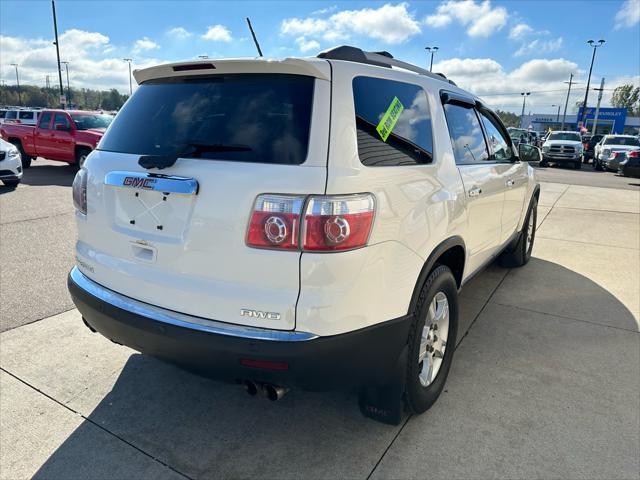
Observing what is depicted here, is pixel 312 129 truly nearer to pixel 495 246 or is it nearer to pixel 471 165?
pixel 471 165

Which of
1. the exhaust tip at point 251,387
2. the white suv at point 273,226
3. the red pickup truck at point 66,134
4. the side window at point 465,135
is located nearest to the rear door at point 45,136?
the red pickup truck at point 66,134

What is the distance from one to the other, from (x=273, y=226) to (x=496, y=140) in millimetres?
3000

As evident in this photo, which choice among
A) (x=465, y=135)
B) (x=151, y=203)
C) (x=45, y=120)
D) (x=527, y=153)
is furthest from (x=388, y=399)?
(x=45, y=120)

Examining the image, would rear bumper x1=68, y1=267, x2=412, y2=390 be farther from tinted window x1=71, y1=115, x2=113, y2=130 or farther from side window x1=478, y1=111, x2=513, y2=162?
tinted window x1=71, y1=115, x2=113, y2=130

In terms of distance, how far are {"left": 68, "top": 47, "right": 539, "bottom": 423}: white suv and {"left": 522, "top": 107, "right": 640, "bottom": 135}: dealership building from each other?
199 ft

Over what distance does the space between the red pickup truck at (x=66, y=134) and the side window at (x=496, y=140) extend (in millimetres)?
11420

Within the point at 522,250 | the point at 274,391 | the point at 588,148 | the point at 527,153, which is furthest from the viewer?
the point at 588,148

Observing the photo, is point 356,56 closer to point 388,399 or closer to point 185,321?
point 185,321


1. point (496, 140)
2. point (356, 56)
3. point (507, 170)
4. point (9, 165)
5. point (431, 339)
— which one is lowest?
point (431, 339)

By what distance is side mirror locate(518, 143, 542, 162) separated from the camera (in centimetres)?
462

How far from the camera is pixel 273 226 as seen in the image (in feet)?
6.24

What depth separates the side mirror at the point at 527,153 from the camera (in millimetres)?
4617

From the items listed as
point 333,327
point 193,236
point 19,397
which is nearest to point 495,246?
point 333,327

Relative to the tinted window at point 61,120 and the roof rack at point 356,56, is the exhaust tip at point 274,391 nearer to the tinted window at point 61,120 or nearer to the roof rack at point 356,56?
the roof rack at point 356,56
